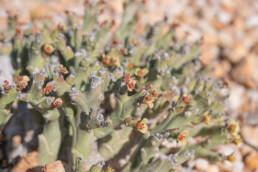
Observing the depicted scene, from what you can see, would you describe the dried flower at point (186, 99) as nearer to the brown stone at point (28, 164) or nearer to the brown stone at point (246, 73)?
the brown stone at point (28, 164)

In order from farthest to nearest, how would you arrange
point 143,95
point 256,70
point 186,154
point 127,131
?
point 256,70, point 127,131, point 186,154, point 143,95

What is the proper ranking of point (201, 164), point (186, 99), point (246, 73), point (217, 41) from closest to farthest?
point (186, 99), point (201, 164), point (246, 73), point (217, 41)

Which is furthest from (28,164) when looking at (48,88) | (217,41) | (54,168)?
(217,41)

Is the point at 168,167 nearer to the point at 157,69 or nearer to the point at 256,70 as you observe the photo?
the point at 157,69

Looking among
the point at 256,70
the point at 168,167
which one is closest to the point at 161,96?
the point at 168,167

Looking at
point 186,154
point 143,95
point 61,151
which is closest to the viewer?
point 143,95

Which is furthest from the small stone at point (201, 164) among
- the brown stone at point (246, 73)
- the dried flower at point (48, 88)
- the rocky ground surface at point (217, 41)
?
the brown stone at point (246, 73)

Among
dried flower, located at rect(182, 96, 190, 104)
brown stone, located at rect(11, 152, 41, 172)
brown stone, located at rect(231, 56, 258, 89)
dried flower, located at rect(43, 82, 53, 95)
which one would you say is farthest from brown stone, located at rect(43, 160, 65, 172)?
brown stone, located at rect(231, 56, 258, 89)

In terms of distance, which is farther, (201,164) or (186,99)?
(201,164)

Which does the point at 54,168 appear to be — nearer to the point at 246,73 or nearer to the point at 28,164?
the point at 28,164

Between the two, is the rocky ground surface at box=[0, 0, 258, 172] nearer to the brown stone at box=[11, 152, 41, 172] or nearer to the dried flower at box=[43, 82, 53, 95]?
the brown stone at box=[11, 152, 41, 172]
